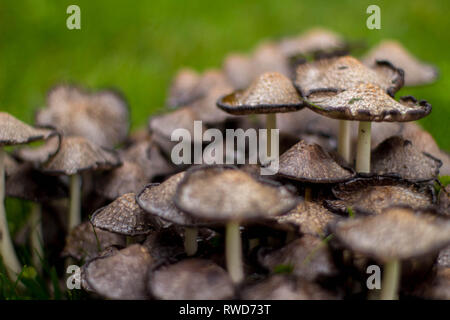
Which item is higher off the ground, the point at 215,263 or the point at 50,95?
the point at 50,95

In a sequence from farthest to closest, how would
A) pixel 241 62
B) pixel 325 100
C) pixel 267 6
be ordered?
pixel 267 6 → pixel 241 62 → pixel 325 100

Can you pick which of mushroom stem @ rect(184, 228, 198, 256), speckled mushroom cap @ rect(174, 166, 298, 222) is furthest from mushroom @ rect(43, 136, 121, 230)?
speckled mushroom cap @ rect(174, 166, 298, 222)

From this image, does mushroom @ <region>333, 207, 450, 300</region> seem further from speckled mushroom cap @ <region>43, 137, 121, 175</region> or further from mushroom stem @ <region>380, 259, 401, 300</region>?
speckled mushroom cap @ <region>43, 137, 121, 175</region>

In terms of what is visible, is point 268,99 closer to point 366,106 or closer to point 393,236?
point 366,106

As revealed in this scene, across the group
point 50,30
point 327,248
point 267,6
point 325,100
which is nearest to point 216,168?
point 327,248

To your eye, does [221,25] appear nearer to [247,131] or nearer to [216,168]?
[247,131]
